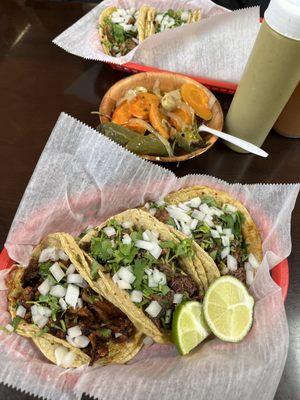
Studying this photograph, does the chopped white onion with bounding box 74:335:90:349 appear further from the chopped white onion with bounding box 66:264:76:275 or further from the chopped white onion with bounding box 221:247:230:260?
the chopped white onion with bounding box 221:247:230:260

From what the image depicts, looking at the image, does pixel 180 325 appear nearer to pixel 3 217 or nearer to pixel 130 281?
pixel 130 281

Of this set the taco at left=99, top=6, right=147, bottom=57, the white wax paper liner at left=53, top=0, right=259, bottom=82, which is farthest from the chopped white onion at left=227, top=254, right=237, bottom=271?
the taco at left=99, top=6, right=147, bottom=57

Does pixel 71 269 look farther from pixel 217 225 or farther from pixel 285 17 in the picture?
pixel 285 17

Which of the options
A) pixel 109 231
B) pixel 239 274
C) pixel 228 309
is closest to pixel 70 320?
pixel 109 231

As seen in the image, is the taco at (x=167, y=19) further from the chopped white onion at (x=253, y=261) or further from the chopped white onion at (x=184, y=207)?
the chopped white onion at (x=253, y=261)

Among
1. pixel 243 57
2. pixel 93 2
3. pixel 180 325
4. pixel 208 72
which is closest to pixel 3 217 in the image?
pixel 180 325
